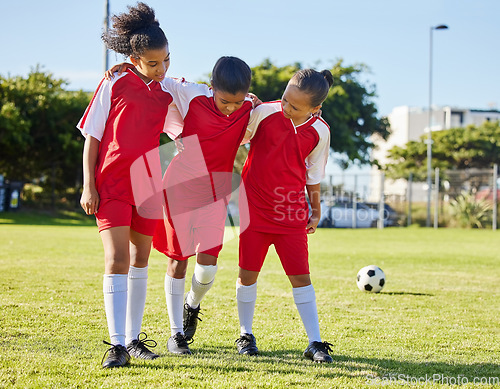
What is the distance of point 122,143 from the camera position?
3328 mm

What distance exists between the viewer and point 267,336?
4.20m

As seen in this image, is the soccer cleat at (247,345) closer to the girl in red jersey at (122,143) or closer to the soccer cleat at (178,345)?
the soccer cleat at (178,345)

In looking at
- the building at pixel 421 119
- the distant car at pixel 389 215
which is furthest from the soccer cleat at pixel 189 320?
the building at pixel 421 119

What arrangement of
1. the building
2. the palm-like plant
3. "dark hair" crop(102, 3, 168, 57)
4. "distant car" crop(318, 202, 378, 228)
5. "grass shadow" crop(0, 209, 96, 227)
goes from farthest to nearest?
1. the building
2. "distant car" crop(318, 202, 378, 228)
3. the palm-like plant
4. "grass shadow" crop(0, 209, 96, 227)
5. "dark hair" crop(102, 3, 168, 57)

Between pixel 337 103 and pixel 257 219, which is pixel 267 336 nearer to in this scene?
pixel 257 219

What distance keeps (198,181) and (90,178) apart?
68 cm

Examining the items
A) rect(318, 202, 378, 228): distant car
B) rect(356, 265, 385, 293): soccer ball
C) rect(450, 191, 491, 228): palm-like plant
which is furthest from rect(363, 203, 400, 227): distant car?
rect(356, 265, 385, 293): soccer ball

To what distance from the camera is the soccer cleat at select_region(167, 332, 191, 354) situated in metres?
3.60

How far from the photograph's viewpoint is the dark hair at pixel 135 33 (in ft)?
11.1

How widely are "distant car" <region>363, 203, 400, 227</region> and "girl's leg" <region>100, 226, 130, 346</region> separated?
22.5m

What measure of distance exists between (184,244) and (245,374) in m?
0.95

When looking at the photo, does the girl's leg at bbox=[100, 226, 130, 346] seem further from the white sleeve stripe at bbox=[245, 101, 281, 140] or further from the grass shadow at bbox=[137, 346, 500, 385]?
the white sleeve stripe at bbox=[245, 101, 281, 140]

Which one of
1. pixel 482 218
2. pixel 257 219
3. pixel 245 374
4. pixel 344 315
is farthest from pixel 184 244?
pixel 482 218

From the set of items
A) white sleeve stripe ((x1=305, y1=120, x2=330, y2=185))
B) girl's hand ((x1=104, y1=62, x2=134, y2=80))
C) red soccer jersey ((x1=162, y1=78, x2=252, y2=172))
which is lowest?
white sleeve stripe ((x1=305, y1=120, x2=330, y2=185))
